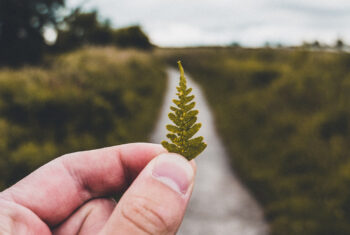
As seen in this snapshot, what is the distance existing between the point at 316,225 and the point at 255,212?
121 centimetres

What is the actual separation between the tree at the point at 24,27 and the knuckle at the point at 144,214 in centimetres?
1420

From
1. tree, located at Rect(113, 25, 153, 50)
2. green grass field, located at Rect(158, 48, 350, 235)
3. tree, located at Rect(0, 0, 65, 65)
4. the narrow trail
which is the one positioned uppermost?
tree, located at Rect(113, 25, 153, 50)

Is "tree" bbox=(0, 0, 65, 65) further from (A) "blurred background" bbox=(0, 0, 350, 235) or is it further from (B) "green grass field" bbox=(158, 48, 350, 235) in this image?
(B) "green grass field" bbox=(158, 48, 350, 235)

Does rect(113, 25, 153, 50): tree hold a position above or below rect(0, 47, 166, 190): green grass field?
above

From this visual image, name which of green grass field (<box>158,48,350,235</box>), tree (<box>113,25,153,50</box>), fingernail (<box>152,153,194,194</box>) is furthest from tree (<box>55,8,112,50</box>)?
fingernail (<box>152,153,194,194</box>)

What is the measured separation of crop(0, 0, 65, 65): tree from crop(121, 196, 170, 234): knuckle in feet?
46.6

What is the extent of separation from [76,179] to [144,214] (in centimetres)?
79

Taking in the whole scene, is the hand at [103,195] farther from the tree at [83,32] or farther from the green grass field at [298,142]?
the tree at [83,32]

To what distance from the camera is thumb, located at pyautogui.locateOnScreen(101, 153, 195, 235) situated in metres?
1.24

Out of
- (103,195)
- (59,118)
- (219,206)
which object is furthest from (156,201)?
(59,118)

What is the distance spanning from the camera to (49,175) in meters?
1.77

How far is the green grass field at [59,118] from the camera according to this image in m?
4.52

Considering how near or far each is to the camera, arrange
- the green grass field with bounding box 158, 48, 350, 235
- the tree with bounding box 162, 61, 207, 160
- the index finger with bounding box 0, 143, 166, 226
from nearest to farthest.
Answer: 1. the tree with bounding box 162, 61, 207, 160
2. the index finger with bounding box 0, 143, 166, 226
3. the green grass field with bounding box 158, 48, 350, 235

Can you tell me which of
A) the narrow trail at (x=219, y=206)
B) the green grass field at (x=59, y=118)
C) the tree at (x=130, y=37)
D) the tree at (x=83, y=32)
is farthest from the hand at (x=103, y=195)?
the tree at (x=130, y=37)
